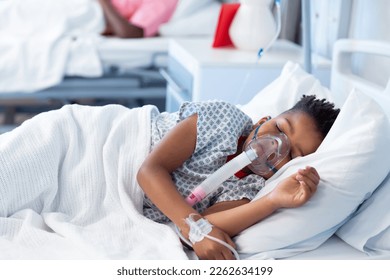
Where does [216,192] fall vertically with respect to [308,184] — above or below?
below

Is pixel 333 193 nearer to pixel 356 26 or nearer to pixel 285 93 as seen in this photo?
pixel 285 93

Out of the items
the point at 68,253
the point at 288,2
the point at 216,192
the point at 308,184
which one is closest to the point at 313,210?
the point at 308,184

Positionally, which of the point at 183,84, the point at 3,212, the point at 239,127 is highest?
the point at 239,127

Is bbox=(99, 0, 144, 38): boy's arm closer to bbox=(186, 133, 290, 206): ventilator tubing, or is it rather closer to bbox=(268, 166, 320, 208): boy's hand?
bbox=(186, 133, 290, 206): ventilator tubing

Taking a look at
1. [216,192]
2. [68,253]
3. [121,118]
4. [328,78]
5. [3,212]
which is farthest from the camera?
[328,78]

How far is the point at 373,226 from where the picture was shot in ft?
4.30

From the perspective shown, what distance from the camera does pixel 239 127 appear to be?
1.51 m

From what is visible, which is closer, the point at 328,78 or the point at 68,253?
the point at 68,253

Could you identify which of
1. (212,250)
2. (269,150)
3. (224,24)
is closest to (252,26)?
(224,24)

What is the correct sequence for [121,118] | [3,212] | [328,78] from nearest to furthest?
[3,212] → [121,118] → [328,78]

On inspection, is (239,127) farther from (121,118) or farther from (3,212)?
(3,212)

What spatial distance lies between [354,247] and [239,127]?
1.31 feet

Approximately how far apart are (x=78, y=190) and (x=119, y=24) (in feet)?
6.11

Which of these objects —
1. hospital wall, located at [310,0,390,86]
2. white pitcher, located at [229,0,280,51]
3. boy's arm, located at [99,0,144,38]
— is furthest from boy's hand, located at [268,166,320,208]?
boy's arm, located at [99,0,144,38]
